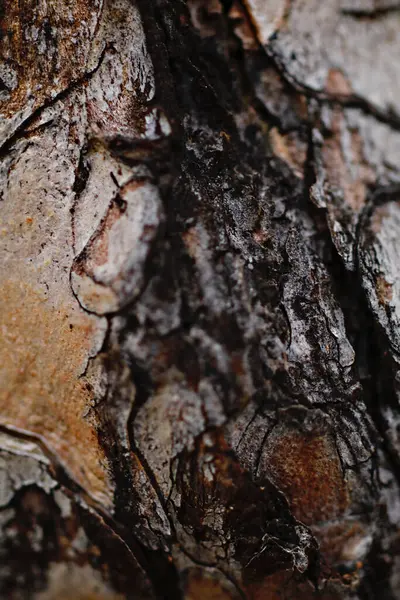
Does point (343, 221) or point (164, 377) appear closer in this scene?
point (164, 377)

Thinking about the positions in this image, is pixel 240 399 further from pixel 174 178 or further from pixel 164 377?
pixel 174 178

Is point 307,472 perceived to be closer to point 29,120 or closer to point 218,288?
Result: point 218,288

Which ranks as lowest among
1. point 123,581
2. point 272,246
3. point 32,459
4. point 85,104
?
Result: point 123,581

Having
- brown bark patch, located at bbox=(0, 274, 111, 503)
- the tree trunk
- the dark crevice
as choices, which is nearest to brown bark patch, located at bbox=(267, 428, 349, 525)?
the tree trunk

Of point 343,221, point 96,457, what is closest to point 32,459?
point 96,457

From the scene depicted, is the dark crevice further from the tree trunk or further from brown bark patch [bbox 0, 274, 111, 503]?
brown bark patch [bbox 0, 274, 111, 503]

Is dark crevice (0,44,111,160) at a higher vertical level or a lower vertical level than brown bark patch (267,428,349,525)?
higher

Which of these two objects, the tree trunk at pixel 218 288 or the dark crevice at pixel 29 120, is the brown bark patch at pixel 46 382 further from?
the dark crevice at pixel 29 120

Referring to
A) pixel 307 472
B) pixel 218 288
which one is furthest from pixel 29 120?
pixel 307 472

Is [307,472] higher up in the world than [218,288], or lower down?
lower down
